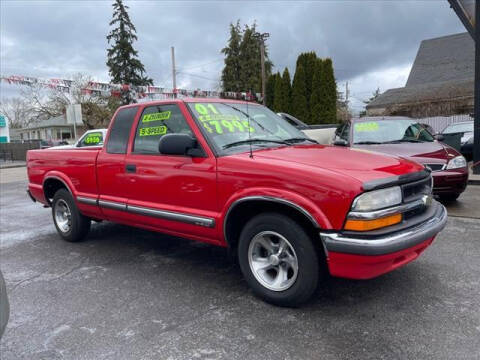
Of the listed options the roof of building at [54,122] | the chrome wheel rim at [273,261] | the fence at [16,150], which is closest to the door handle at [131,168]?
the chrome wheel rim at [273,261]

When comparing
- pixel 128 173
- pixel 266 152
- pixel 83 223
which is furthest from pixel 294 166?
pixel 83 223

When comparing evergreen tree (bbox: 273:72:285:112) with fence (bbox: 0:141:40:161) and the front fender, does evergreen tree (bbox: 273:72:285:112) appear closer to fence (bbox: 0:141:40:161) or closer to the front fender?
fence (bbox: 0:141:40:161)

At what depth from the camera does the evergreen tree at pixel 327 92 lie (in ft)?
73.6

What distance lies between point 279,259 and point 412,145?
14.3ft

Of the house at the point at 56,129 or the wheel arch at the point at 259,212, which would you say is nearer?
the wheel arch at the point at 259,212

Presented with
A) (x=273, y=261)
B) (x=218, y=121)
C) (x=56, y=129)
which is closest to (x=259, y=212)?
(x=273, y=261)

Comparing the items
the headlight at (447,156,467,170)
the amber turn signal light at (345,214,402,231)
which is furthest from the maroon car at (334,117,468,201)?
the amber turn signal light at (345,214,402,231)

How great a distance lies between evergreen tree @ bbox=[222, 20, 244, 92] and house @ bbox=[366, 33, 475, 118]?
21.5 meters

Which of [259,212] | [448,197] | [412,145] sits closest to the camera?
[259,212]

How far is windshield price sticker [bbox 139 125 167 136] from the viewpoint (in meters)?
4.04

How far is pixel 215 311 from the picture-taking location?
124 inches

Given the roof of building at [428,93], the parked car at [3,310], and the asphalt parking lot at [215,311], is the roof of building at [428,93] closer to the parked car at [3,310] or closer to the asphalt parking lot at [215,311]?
the asphalt parking lot at [215,311]

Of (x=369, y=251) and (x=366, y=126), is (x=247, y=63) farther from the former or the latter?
(x=369, y=251)

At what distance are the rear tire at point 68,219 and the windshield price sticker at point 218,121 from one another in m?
2.41
